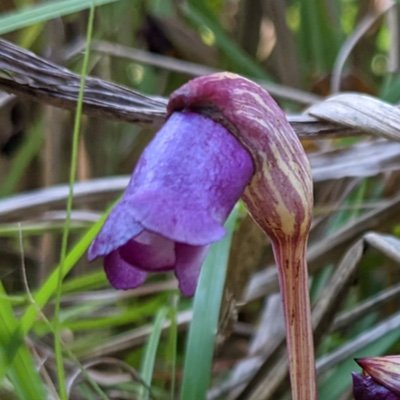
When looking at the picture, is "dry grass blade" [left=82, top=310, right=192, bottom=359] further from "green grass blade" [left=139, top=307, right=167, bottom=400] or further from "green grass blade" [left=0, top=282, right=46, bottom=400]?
"green grass blade" [left=0, top=282, right=46, bottom=400]

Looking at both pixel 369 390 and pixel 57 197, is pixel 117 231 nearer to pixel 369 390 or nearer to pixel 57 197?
pixel 369 390

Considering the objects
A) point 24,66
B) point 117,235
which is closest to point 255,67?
point 24,66

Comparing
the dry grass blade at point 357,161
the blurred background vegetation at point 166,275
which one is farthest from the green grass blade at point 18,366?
the dry grass blade at point 357,161

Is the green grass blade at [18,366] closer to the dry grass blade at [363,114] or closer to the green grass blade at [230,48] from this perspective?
the dry grass blade at [363,114]

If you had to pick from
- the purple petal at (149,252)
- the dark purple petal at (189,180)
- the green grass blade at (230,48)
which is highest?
the green grass blade at (230,48)

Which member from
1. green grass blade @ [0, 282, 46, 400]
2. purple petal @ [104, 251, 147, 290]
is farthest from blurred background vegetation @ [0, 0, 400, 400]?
purple petal @ [104, 251, 147, 290]
